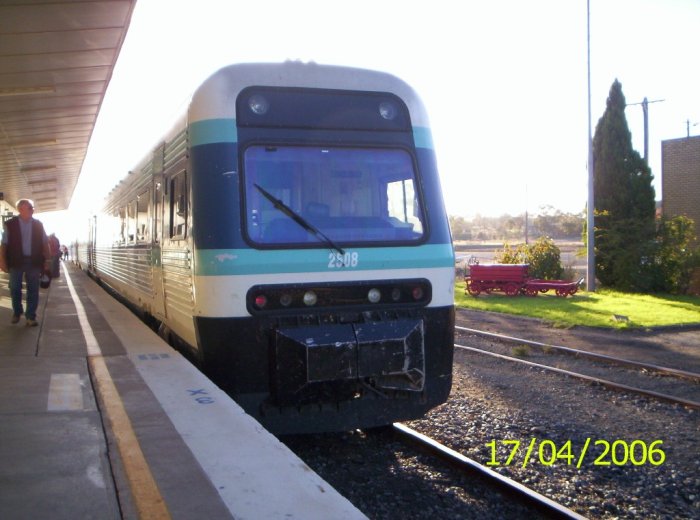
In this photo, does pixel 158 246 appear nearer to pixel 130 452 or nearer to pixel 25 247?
pixel 25 247

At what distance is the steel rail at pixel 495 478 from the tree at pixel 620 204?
726 inches

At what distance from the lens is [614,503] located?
496cm

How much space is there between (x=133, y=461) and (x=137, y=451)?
151mm

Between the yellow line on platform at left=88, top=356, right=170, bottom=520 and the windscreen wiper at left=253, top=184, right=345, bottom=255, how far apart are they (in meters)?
1.91

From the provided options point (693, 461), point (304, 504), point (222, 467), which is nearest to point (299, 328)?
point (222, 467)

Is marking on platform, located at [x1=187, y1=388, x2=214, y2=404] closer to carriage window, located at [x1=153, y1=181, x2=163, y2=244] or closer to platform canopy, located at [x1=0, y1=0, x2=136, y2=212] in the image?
carriage window, located at [x1=153, y1=181, x2=163, y2=244]

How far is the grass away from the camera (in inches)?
594

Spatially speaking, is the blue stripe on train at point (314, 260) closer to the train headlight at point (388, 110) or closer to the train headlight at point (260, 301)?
the train headlight at point (260, 301)

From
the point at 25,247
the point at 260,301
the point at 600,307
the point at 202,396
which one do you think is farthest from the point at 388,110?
the point at 600,307

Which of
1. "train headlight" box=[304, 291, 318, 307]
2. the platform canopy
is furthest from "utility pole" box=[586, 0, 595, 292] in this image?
"train headlight" box=[304, 291, 318, 307]

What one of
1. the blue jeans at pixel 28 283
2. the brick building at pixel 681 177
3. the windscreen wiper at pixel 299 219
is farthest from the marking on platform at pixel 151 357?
the brick building at pixel 681 177

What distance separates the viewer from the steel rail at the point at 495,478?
182 inches

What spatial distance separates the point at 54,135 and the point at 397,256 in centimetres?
1421
